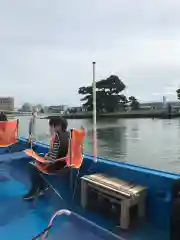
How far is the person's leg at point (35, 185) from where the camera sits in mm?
3066

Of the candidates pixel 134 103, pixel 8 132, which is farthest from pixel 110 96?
pixel 8 132

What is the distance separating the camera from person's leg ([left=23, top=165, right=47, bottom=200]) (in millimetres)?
3066

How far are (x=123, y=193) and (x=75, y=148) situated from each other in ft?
2.32

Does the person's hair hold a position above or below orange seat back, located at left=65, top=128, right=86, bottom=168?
above

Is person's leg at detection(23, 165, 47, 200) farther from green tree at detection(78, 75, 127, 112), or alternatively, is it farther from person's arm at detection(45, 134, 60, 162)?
green tree at detection(78, 75, 127, 112)

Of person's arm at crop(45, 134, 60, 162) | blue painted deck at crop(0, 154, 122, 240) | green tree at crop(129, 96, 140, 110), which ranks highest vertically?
green tree at crop(129, 96, 140, 110)

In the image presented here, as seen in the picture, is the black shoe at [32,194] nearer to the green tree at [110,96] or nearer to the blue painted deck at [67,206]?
the blue painted deck at [67,206]

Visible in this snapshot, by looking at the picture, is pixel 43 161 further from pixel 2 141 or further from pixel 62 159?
pixel 2 141

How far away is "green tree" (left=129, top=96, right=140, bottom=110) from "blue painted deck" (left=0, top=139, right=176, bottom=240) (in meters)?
A: 51.3

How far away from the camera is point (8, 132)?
4.25m

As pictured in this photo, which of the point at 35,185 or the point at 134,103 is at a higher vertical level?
the point at 134,103

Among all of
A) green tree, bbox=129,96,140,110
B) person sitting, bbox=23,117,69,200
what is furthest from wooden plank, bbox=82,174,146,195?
green tree, bbox=129,96,140,110

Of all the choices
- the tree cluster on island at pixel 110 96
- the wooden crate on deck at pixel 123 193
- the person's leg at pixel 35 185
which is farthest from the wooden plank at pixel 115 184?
the tree cluster on island at pixel 110 96

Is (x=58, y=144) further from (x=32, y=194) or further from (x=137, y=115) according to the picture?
(x=137, y=115)
